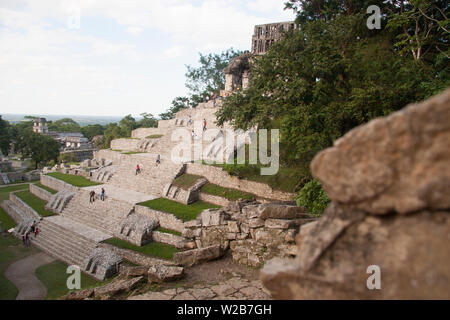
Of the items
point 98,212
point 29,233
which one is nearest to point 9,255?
point 29,233

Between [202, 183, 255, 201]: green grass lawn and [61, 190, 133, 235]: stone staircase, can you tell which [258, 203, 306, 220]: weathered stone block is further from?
[61, 190, 133, 235]: stone staircase

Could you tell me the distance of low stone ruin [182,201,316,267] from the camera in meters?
5.99

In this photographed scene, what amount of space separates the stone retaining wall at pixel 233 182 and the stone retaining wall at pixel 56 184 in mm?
8765

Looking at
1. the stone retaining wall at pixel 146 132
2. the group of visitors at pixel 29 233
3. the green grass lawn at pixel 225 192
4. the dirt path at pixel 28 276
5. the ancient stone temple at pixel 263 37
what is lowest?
the dirt path at pixel 28 276

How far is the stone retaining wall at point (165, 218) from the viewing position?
39.9 ft

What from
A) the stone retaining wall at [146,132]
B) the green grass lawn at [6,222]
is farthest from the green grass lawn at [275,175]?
the stone retaining wall at [146,132]

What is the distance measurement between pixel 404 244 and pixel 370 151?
80 cm

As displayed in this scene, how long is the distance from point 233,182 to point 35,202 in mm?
15066

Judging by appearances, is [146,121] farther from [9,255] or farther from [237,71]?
[9,255]

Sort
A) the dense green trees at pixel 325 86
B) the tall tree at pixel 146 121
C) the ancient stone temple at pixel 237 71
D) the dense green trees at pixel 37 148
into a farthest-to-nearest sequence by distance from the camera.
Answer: the tall tree at pixel 146 121 < the dense green trees at pixel 37 148 < the ancient stone temple at pixel 237 71 < the dense green trees at pixel 325 86

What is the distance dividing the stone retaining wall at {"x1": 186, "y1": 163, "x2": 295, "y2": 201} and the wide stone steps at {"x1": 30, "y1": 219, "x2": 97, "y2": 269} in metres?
A: 6.52

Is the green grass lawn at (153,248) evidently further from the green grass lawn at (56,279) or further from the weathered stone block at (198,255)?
the weathered stone block at (198,255)

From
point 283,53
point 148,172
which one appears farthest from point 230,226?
point 148,172

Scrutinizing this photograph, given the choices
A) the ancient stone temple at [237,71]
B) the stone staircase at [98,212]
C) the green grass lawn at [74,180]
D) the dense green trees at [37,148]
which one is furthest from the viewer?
the dense green trees at [37,148]
